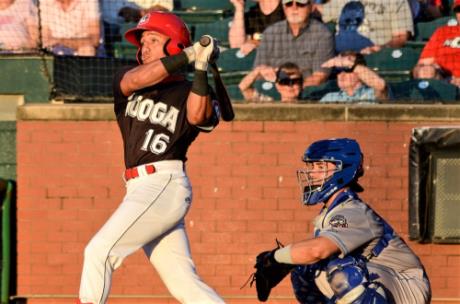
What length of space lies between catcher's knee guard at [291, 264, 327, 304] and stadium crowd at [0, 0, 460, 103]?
397 cm

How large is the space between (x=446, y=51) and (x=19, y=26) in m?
3.81

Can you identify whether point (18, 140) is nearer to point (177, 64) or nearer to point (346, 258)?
point (177, 64)

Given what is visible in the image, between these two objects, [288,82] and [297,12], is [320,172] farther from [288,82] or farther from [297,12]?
[297,12]

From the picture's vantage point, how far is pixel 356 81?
937cm

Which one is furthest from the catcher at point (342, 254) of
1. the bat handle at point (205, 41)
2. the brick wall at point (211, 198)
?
the brick wall at point (211, 198)

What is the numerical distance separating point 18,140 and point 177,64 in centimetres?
392

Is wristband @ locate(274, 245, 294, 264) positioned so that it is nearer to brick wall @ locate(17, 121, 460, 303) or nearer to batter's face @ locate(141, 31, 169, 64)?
batter's face @ locate(141, 31, 169, 64)

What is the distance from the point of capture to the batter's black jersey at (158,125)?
561 centimetres

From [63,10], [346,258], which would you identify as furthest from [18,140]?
[346,258]

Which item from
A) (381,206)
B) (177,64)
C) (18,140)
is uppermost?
(177,64)

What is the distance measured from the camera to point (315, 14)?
10.1m

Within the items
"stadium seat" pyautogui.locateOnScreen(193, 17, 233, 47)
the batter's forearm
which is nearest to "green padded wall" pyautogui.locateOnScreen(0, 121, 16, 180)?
"stadium seat" pyautogui.locateOnScreen(193, 17, 233, 47)

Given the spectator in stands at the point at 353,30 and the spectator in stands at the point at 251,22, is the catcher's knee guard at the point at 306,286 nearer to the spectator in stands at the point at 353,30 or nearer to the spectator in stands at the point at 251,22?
the spectator in stands at the point at 251,22

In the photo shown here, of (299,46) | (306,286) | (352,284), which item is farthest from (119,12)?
(352,284)
